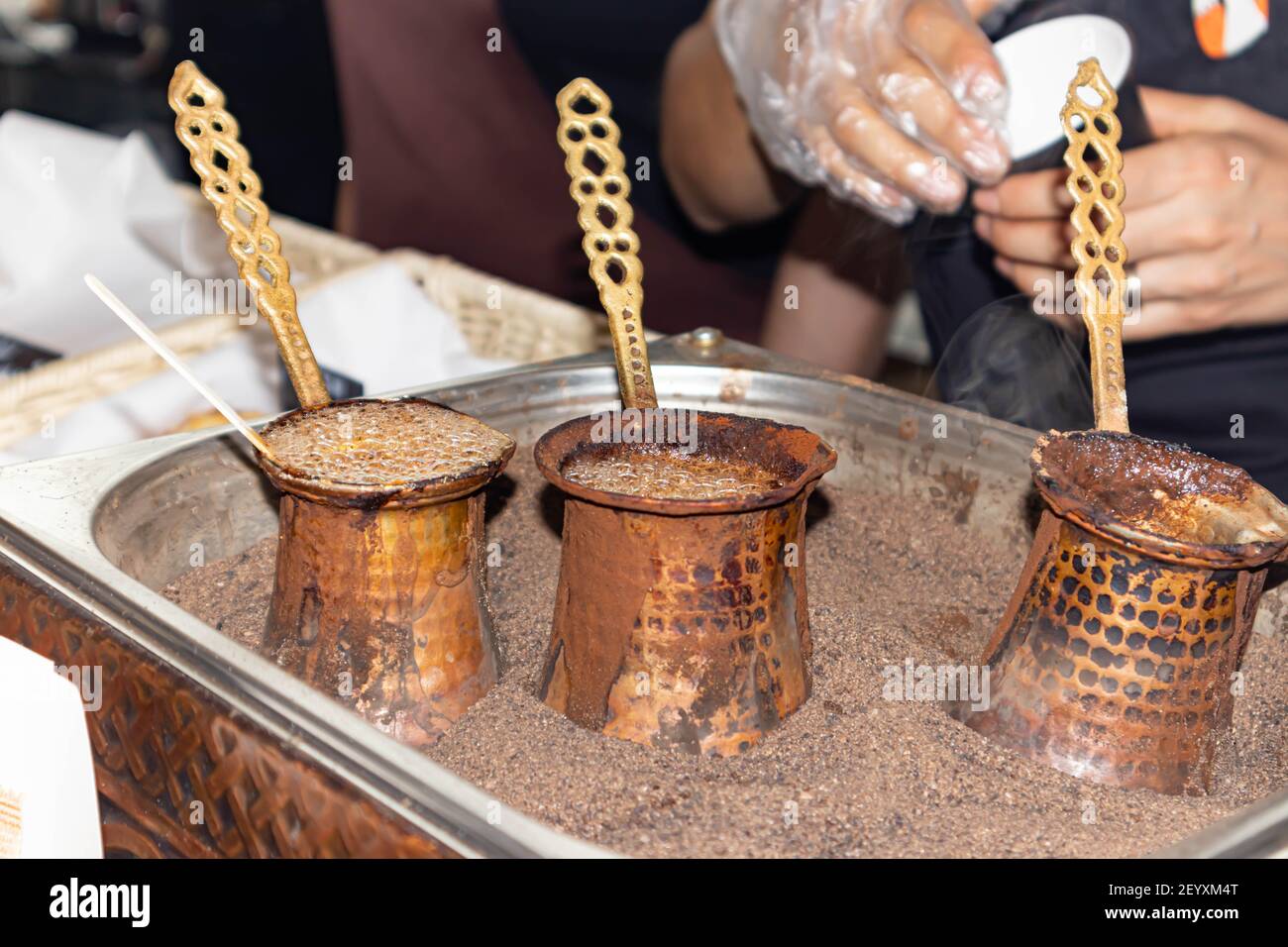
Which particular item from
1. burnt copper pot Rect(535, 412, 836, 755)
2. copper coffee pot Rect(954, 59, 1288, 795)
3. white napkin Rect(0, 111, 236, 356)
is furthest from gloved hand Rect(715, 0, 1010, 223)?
white napkin Rect(0, 111, 236, 356)

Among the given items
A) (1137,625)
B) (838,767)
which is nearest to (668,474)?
(838,767)

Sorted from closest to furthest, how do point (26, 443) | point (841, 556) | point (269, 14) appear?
point (841, 556)
point (26, 443)
point (269, 14)

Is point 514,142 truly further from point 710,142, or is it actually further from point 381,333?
point 381,333

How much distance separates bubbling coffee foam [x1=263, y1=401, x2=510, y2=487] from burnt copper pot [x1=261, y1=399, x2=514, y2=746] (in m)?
0.02

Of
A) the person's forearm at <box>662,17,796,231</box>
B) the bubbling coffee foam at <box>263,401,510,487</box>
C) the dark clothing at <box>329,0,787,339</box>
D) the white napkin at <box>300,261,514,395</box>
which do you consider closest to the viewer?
the bubbling coffee foam at <box>263,401,510,487</box>

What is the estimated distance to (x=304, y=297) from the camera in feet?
5.84

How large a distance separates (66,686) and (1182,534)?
0.84 meters

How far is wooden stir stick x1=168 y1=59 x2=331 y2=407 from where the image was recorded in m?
0.94

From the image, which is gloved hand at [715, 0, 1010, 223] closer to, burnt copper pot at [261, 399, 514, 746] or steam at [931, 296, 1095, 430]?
steam at [931, 296, 1095, 430]

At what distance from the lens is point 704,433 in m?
1.01

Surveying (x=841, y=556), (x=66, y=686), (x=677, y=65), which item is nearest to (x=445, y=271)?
(x=677, y=65)

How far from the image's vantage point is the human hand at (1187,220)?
142 centimetres
